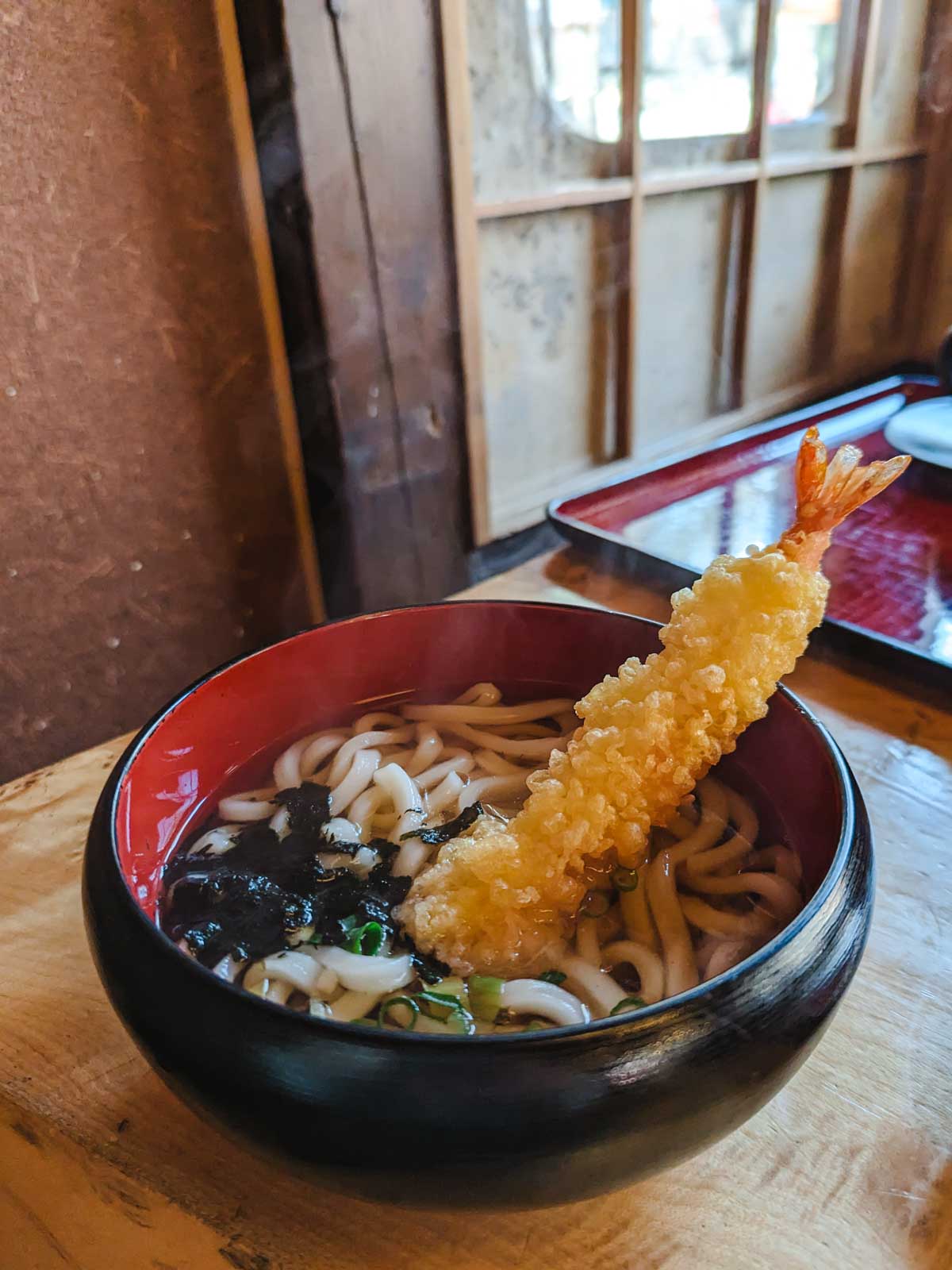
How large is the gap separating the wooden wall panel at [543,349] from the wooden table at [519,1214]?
5.40ft

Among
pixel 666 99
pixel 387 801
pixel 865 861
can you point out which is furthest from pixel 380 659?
pixel 666 99

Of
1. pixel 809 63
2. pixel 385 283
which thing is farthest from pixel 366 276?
pixel 809 63

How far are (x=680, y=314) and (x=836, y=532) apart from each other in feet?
4.18

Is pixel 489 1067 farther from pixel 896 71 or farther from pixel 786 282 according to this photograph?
pixel 896 71

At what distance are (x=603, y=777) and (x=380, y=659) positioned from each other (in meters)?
0.38

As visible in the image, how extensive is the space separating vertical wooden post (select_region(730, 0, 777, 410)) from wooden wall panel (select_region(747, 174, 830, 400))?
37 mm

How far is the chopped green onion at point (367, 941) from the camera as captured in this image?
0.87 metres

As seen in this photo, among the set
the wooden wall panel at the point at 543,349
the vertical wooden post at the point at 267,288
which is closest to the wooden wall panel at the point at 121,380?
the vertical wooden post at the point at 267,288

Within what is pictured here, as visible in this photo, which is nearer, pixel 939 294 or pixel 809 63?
pixel 809 63

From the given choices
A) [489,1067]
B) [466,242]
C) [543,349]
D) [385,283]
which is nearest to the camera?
[489,1067]

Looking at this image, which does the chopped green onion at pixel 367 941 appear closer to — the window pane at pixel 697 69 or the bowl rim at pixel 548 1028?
the bowl rim at pixel 548 1028

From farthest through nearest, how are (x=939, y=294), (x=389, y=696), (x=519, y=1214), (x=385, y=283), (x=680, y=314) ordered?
(x=939, y=294)
(x=680, y=314)
(x=385, y=283)
(x=389, y=696)
(x=519, y=1214)

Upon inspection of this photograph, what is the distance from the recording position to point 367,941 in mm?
874

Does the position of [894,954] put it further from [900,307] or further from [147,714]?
[900,307]
